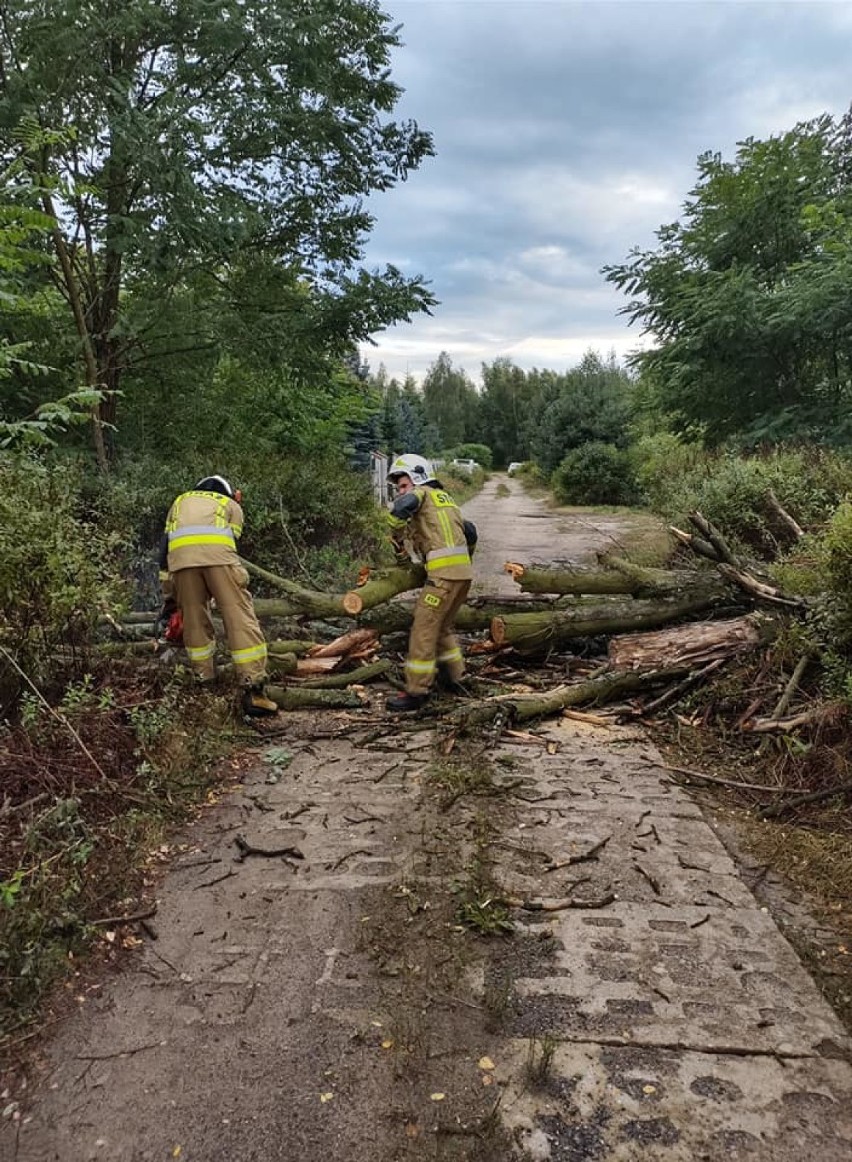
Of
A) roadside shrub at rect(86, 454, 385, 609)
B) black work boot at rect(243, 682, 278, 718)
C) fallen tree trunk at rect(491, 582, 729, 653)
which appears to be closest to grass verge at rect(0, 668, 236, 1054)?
black work boot at rect(243, 682, 278, 718)

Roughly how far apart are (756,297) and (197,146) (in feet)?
27.5

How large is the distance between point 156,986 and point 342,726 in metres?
2.78

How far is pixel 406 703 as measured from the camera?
17.9ft

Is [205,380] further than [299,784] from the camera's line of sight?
Yes

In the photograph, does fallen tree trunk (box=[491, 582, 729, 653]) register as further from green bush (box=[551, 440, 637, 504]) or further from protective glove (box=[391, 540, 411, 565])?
green bush (box=[551, 440, 637, 504])

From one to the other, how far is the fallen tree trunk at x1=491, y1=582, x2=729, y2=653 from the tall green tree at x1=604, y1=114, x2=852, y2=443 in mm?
6638

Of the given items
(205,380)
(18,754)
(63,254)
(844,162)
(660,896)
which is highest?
(844,162)

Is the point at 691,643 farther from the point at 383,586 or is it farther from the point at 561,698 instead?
the point at 383,586

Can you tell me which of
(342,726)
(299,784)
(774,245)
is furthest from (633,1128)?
(774,245)

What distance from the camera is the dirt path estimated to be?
191 centimetres

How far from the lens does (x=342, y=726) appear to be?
5.22 meters

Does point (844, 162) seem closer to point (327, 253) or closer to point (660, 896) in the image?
point (327, 253)

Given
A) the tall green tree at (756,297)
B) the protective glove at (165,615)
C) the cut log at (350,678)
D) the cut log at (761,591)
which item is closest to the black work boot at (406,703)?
the cut log at (350,678)

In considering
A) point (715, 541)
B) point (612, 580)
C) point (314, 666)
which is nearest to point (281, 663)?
point (314, 666)
